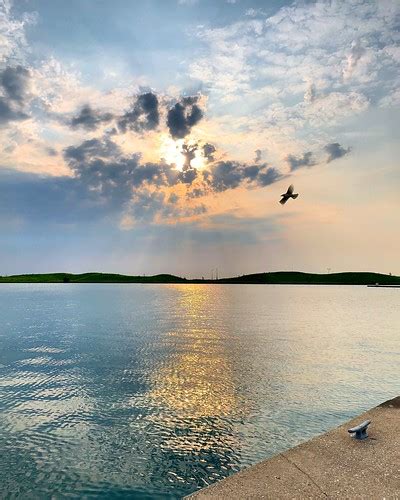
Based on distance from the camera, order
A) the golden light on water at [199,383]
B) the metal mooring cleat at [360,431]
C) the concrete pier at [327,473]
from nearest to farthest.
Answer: the concrete pier at [327,473]
the metal mooring cleat at [360,431]
the golden light on water at [199,383]

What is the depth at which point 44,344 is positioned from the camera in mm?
49781

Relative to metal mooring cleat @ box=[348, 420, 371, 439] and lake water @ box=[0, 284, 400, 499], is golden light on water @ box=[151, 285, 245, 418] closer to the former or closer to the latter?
lake water @ box=[0, 284, 400, 499]

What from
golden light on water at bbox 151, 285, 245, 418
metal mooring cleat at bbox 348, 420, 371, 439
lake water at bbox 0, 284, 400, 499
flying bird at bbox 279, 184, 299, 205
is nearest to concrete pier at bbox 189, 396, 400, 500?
metal mooring cleat at bbox 348, 420, 371, 439

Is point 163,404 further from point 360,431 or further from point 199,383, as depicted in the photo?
point 360,431

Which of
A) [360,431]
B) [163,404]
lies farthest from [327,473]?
[163,404]

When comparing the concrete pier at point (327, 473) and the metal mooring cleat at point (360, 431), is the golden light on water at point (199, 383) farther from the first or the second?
the concrete pier at point (327, 473)

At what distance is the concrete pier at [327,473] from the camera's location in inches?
436

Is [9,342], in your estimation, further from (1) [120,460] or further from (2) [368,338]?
(2) [368,338]

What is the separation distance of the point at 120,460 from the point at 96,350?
99.3ft

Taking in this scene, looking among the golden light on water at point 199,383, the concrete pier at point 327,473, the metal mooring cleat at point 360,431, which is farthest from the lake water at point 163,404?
the metal mooring cleat at point 360,431

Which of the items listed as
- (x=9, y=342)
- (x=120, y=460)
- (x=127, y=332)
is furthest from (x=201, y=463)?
(x=127, y=332)

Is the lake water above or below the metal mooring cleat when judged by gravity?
below

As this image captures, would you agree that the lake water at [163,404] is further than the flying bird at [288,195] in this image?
No

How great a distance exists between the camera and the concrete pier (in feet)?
36.3
